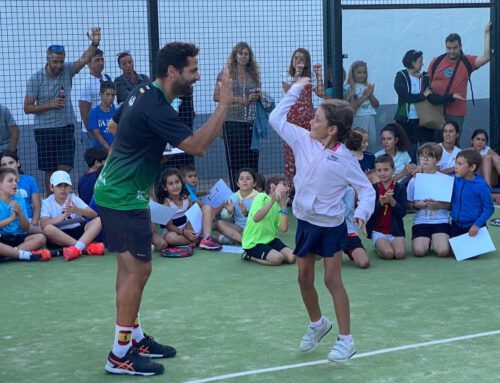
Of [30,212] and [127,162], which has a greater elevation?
[127,162]

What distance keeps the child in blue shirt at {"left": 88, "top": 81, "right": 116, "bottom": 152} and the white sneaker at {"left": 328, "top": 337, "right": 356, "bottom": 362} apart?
553 cm

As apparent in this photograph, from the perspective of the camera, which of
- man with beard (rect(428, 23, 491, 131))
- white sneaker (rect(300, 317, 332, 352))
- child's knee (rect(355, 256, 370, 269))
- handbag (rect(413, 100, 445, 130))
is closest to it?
white sneaker (rect(300, 317, 332, 352))

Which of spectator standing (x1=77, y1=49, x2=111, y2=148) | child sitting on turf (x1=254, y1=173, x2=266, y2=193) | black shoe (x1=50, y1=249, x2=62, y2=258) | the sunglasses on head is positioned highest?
the sunglasses on head

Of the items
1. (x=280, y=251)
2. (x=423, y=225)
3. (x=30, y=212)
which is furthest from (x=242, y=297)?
(x=30, y=212)

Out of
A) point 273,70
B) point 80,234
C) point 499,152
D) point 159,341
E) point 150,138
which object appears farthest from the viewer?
point 499,152

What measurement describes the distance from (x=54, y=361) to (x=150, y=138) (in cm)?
146

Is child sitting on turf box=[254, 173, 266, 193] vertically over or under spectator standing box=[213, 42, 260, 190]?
under

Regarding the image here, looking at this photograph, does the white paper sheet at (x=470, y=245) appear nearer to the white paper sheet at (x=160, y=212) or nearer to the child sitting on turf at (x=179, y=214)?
the child sitting on turf at (x=179, y=214)

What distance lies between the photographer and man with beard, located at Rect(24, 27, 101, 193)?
1012 cm

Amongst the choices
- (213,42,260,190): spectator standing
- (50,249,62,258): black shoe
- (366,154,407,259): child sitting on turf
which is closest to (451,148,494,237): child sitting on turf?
(366,154,407,259): child sitting on turf

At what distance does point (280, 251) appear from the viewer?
27.0 feet

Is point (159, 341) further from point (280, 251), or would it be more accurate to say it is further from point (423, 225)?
point (423, 225)

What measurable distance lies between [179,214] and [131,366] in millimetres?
4104

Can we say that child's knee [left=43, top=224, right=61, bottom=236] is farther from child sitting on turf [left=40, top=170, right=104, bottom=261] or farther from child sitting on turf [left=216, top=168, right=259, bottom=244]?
child sitting on turf [left=216, top=168, right=259, bottom=244]
